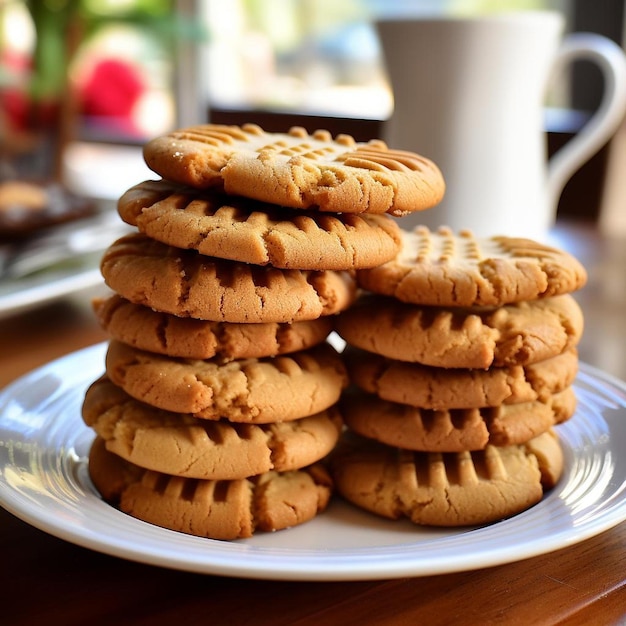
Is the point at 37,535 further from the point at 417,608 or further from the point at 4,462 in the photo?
the point at 417,608

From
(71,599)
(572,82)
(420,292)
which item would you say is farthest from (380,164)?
(572,82)

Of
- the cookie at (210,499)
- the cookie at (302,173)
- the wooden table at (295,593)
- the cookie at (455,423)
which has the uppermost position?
the cookie at (302,173)

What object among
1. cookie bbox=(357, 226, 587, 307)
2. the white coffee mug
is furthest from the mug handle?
cookie bbox=(357, 226, 587, 307)

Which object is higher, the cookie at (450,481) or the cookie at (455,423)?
the cookie at (455,423)

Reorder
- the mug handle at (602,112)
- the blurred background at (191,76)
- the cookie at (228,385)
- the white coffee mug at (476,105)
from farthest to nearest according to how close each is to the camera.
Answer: the blurred background at (191,76) → the mug handle at (602,112) → the white coffee mug at (476,105) → the cookie at (228,385)

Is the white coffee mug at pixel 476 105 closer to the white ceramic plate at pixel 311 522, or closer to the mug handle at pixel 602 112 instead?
the mug handle at pixel 602 112

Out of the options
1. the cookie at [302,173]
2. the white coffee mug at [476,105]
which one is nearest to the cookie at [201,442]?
the cookie at [302,173]
